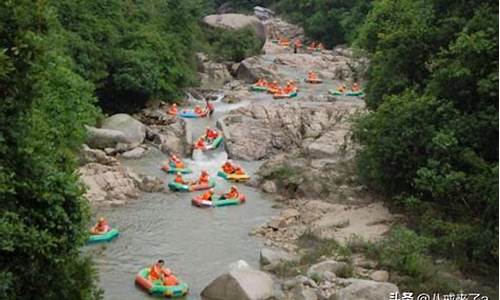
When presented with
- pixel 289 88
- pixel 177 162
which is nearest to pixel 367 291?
pixel 177 162

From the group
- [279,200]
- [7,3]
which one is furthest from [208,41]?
[7,3]

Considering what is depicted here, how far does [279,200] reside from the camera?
69.8 ft

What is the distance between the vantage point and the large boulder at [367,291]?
1240cm

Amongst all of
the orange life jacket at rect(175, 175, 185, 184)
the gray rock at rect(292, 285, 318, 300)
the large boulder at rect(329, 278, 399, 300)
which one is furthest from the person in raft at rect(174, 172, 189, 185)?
the large boulder at rect(329, 278, 399, 300)

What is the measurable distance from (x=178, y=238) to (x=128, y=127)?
915 centimetres

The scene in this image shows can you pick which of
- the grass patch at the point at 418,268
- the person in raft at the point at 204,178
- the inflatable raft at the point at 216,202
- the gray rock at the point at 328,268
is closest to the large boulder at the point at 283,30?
the person in raft at the point at 204,178

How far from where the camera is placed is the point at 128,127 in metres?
25.8

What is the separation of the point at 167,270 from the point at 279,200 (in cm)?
740

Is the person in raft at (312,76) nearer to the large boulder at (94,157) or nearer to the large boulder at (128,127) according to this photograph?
the large boulder at (128,127)

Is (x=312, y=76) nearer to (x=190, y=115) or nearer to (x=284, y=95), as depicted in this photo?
(x=284, y=95)

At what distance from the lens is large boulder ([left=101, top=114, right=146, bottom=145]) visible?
25391 millimetres

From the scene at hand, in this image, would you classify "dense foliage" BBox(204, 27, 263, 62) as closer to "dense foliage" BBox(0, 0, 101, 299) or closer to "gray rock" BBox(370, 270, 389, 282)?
"gray rock" BBox(370, 270, 389, 282)

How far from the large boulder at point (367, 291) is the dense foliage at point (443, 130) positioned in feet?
6.46

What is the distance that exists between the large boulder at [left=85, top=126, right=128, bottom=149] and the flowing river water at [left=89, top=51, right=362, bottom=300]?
56.1 inches
